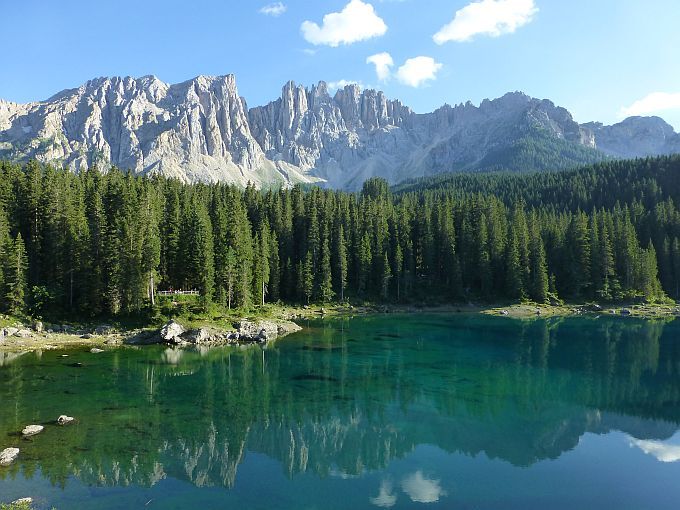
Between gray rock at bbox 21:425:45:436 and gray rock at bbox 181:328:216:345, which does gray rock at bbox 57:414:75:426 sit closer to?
gray rock at bbox 21:425:45:436

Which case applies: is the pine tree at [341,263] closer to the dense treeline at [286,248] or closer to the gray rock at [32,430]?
the dense treeline at [286,248]

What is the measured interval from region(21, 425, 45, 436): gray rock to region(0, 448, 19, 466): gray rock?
8.23 feet

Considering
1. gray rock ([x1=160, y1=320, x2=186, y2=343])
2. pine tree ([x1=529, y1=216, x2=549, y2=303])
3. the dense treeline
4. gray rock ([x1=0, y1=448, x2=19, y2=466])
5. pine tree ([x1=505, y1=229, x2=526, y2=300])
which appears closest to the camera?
gray rock ([x1=0, y1=448, x2=19, y2=466])

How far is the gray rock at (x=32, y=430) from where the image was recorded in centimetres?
2847

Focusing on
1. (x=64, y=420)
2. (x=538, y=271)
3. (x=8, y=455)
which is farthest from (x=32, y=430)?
(x=538, y=271)

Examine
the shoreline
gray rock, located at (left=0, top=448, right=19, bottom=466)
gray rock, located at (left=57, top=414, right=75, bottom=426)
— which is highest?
gray rock, located at (left=0, top=448, right=19, bottom=466)

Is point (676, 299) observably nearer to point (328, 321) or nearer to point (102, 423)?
point (328, 321)

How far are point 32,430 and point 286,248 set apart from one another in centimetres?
8245

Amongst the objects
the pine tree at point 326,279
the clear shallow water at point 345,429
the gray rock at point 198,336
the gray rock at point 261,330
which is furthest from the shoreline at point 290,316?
the clear shallow water at point 345,429

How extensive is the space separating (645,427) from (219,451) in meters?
28.6

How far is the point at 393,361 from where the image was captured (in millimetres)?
53312

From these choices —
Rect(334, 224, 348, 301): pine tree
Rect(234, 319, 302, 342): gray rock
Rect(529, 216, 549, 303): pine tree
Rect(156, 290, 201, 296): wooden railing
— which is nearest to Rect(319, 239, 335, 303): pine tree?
Rect(334, 224, 348, 301): pine tree

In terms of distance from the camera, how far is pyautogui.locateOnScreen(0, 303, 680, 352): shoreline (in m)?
58.1

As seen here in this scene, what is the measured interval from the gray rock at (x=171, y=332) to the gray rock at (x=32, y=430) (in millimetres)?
33003
